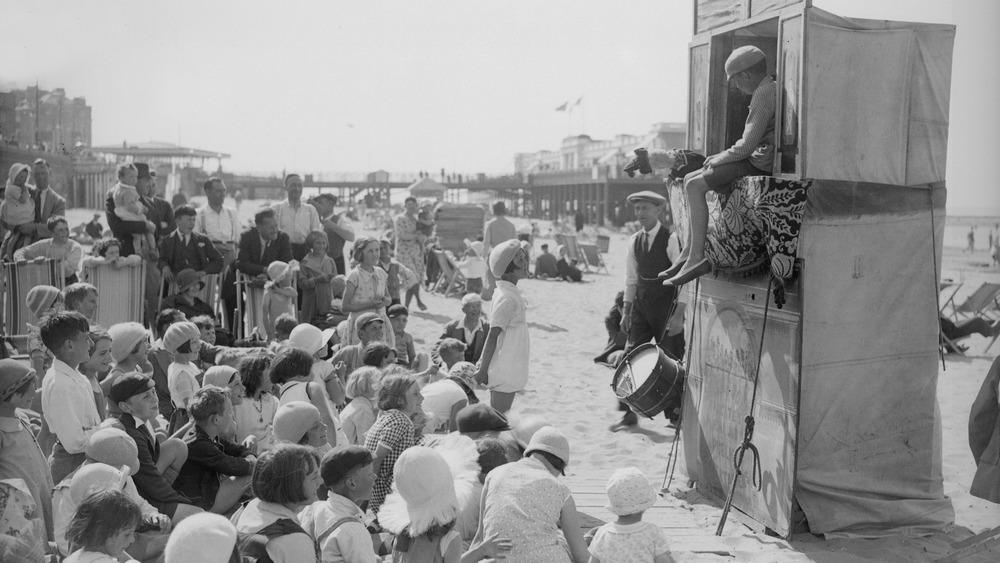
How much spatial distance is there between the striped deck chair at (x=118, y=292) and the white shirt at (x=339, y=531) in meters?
5.02

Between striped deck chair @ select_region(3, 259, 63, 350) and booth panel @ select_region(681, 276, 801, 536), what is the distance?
564 centimetres

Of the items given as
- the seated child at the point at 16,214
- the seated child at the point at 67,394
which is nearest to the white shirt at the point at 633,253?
the seated child at the point at 67,394

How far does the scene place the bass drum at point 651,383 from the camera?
602 cm

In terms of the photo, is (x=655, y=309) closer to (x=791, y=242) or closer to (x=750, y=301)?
(x=750, y=301)

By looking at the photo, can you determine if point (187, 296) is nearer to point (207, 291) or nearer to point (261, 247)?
point (207, 291)

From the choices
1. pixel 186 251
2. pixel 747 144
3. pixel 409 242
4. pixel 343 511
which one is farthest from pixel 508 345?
pixel 409 242

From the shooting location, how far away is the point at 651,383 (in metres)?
6.00

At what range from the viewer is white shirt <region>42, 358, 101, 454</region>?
13.4 feet

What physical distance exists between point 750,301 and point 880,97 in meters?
1.38

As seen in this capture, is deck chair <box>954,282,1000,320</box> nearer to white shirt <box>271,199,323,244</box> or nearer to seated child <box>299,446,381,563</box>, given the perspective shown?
white shirt <box>271,199,323,244</box>

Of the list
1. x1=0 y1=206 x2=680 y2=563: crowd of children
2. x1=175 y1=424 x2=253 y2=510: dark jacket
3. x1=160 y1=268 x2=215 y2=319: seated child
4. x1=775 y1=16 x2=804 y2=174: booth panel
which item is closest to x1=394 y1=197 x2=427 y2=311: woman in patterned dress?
x1=160 y1=268 x2=215 y2=319: seated child

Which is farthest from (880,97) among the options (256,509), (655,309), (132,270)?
(132,270)

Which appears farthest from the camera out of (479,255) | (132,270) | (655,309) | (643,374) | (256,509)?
(479,255)

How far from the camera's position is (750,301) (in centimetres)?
544
